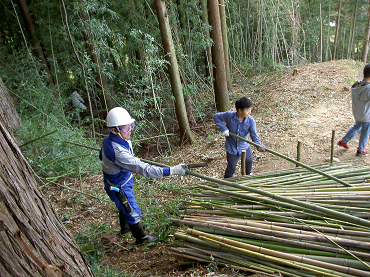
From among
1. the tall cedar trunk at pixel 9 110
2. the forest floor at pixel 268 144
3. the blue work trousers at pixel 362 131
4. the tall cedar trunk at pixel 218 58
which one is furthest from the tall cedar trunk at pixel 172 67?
the tall cedar trunk at pixel 9 110

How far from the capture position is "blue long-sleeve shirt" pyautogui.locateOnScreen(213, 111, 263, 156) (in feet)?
10.8

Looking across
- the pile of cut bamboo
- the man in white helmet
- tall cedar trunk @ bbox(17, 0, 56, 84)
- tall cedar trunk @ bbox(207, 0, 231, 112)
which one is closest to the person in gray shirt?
the pile of cut bamboo

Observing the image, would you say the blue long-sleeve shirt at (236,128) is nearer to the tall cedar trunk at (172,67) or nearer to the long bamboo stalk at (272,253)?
the long bamboo stalk at (272,253)

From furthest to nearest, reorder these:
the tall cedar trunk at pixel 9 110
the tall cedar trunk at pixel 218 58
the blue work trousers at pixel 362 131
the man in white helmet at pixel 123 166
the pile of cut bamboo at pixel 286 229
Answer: the tall cedar trunk at pixel 218 58
the tall cedar trunk at pixel 9 110
the blue work trousers at pixel 362 131
the man in white helmet at pixel 123 166
the pile of cut bamboo at pixel 286 229

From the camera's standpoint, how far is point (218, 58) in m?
6.21

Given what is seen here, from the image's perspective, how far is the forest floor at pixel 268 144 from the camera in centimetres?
267

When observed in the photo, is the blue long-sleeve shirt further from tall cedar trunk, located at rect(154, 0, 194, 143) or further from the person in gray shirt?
tall cedar trunk, located at rect(154, 0, 194, 143)

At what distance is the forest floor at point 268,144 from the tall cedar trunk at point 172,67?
43 centimetres

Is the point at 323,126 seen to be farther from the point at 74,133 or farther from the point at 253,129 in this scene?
the point at 74,133

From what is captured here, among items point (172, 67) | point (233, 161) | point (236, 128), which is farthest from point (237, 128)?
point (172, 67)

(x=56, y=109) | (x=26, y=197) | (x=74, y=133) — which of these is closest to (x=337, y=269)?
(x=26, y=197)

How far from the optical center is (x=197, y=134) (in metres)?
6.36

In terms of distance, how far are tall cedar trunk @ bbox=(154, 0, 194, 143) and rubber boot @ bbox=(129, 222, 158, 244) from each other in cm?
323

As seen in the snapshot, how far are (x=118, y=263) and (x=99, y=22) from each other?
475 cm
